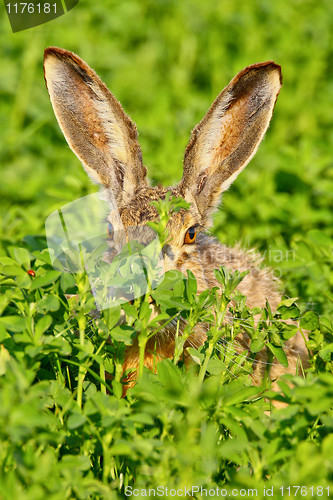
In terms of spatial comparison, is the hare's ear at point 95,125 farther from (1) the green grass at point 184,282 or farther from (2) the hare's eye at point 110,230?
(1) the green grass at point 184,282

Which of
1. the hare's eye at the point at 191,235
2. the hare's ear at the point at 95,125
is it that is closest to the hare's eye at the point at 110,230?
the hare's ear at the point at 95,125

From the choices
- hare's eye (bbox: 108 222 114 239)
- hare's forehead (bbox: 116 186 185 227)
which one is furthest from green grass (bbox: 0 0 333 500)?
hare's forehead (bbox: 116 186 185 227)

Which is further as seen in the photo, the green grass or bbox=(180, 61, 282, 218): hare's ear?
bbox=(180, 61, 282, 218): hare's ear

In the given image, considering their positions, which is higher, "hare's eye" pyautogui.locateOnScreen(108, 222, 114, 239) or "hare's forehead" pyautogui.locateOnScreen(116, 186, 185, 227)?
"hare's forehead" pyautogui.locateOnScreen(116, 186, 185, 227)

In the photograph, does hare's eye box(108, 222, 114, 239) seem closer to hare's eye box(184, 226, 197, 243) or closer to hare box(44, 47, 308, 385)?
hare box(44, 47, 308, 385)

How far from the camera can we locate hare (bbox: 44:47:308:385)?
4422 millimetres

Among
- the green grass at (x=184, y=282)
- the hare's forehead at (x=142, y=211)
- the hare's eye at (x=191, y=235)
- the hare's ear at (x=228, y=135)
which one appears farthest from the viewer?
the hare's eye at (x=191, y=235)

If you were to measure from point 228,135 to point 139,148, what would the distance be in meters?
0.60

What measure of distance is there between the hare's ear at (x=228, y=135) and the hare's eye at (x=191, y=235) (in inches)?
8.4

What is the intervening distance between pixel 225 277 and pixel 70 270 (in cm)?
77

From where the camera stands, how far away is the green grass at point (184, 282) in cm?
282

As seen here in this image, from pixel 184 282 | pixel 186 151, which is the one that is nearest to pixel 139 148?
pixel 186 151

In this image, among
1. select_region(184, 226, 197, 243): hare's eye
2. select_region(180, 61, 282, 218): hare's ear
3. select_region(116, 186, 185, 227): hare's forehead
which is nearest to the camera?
select_region(116, 186, 185, 227): hare's forehead

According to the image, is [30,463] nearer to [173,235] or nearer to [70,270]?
[70,270]
